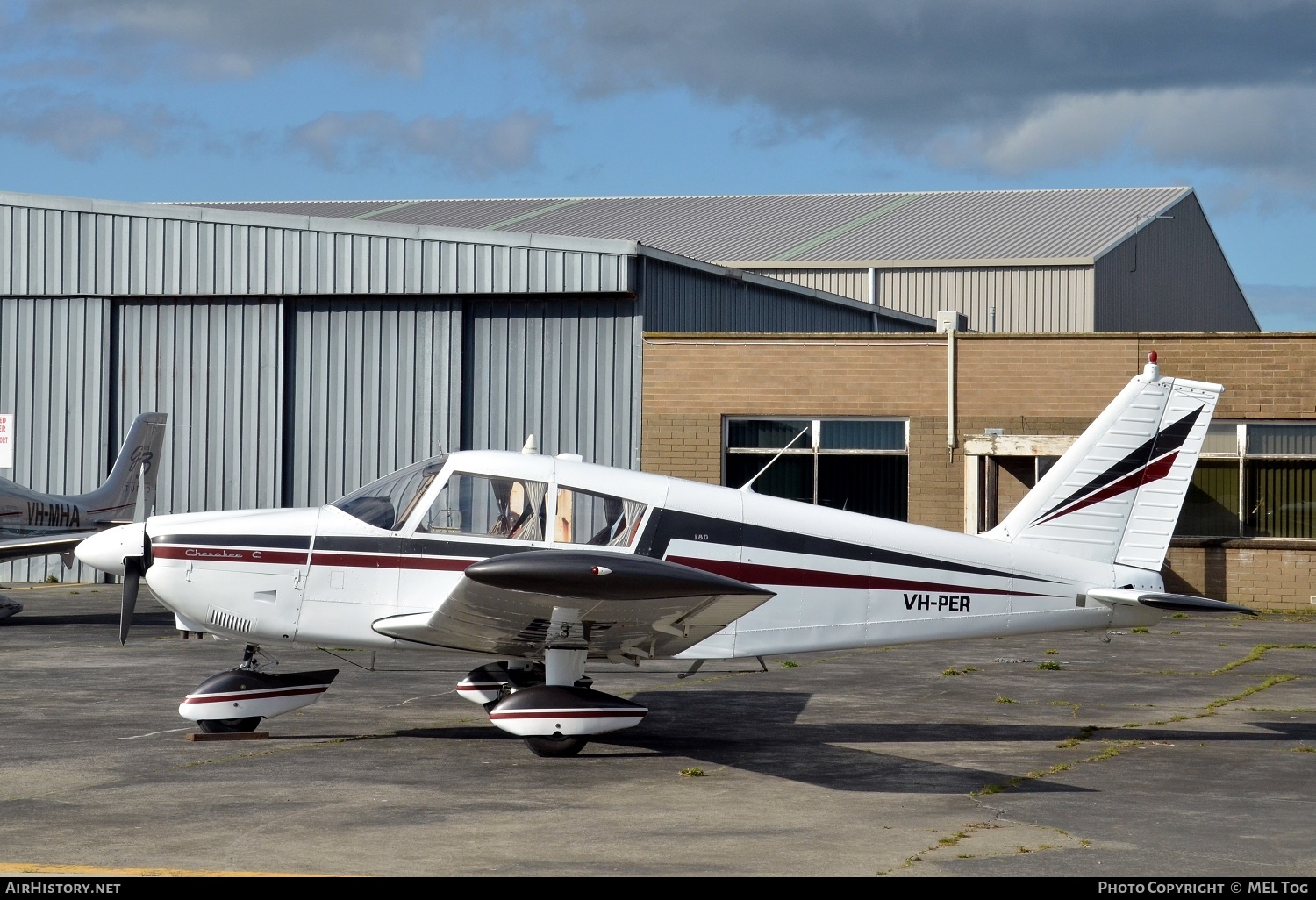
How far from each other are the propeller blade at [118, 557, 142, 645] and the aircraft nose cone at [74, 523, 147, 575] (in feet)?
0.14

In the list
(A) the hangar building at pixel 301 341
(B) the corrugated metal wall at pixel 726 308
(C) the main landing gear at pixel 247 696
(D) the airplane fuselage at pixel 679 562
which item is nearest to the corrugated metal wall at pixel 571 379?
(A) the hangar building at pixel 301 341

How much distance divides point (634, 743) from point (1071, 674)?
599 centimetres

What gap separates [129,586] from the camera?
9.77 meters

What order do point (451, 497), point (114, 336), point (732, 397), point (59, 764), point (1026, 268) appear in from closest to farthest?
1. point (59, 764)
2. point (451, 497)
3. point (732, 397)
4. point (114, 336)
5. point (1026, 268)

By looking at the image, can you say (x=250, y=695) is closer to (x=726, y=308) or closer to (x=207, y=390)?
(x=207, y=390)

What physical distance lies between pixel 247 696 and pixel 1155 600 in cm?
634

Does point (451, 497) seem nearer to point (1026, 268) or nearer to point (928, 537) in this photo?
point (928, 537)

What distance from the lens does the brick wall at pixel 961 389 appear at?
2156 centimetres

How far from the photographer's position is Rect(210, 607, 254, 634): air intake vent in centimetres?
960

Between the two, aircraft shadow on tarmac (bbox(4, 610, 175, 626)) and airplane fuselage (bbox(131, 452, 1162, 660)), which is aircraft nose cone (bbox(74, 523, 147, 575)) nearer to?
airplane fuselage (bbox(131, 452, 1162, 660))

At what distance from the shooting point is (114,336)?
81.5ft

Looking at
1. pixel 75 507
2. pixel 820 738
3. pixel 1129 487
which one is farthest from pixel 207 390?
pixel 1129 487

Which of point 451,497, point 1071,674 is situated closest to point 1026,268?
point 1071,674

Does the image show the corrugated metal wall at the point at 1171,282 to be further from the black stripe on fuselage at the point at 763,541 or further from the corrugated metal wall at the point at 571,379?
the black stripe on fuselage at the point at 763,541
